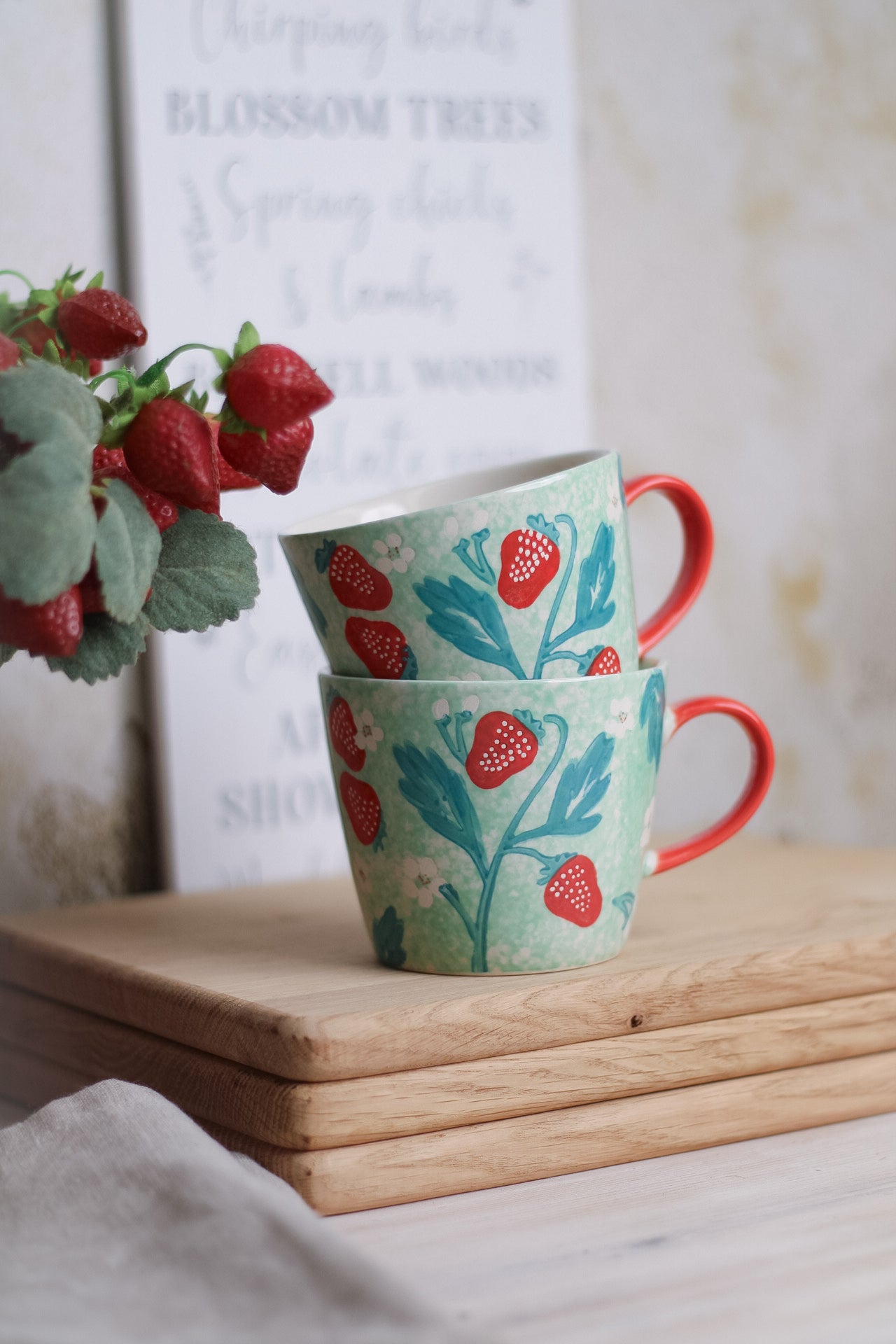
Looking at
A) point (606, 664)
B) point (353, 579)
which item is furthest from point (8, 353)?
point (606, 664)

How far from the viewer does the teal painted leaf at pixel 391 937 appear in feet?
1.92

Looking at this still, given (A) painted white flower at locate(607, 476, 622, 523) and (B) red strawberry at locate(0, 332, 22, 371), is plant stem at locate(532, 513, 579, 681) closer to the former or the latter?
(A) painted white flower at locate(607, 476, 622, 523)

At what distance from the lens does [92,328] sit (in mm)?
502

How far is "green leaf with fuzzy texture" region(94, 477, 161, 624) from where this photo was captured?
44 centimetres

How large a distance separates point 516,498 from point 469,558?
0.10ft

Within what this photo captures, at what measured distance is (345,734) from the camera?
587 millimetres

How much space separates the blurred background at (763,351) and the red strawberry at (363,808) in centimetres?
43

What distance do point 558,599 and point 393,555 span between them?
0.23ft

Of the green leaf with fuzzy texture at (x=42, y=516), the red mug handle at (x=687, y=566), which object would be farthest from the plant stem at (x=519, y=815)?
the green leaf with fuzzy texture at (x=42, y=516)

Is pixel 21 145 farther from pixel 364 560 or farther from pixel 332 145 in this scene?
pixel 364 560

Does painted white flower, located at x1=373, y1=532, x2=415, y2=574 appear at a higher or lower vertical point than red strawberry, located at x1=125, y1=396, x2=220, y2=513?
lower

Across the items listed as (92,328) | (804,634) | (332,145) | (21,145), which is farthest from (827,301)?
(92,328)

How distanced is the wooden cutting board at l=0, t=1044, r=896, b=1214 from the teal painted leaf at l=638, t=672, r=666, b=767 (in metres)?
0.15

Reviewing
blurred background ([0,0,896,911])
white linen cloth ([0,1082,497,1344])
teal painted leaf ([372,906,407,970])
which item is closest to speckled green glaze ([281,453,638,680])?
teal painted leaf ([372,906,407,970])
